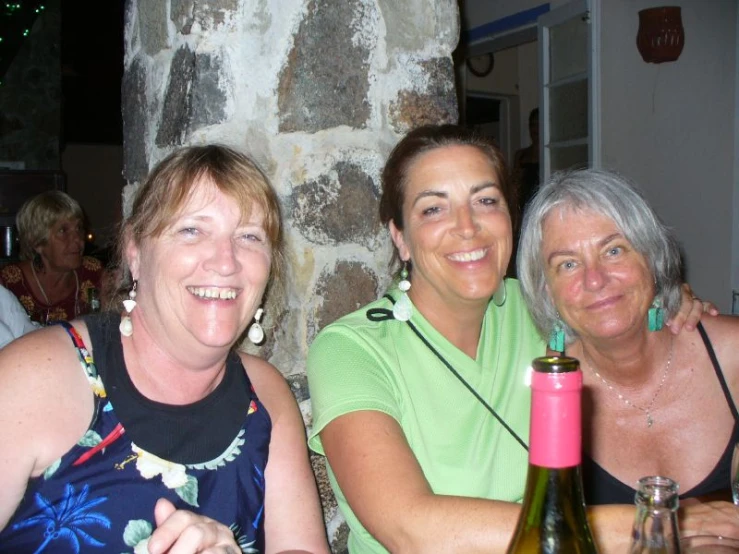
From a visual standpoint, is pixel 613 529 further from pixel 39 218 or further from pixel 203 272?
pixel 39 218

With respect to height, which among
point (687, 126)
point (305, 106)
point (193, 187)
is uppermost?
point (687, 126)

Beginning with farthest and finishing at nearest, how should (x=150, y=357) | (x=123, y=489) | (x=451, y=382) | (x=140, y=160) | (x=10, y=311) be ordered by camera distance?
1. (x=10, y=311)
2. (x=140, y=160)
3. (x=451, y=382)
4. (x=150, y=357)
5. (x=123, y=489)

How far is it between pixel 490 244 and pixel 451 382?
0.33m

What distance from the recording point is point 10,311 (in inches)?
102

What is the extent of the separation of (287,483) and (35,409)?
51 cm

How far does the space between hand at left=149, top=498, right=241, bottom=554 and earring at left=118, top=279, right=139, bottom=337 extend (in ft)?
1.80

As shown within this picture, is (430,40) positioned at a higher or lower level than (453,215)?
higher

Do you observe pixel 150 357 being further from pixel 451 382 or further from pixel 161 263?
pixel 451 382

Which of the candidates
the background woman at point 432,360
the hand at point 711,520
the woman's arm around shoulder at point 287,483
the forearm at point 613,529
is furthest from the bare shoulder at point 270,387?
the hand at point 711,520

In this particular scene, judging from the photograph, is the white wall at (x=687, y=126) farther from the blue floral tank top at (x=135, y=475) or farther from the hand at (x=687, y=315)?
the blue floral tank top at (x=135, y=475)

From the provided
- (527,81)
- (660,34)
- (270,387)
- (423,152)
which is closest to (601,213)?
(423,152)

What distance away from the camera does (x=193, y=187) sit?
133 centimetres

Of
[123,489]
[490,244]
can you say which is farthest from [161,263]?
[490,244]

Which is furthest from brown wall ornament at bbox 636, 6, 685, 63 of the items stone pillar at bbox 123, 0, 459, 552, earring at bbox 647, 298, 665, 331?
earring at bbox 647, 298, 665, 331
